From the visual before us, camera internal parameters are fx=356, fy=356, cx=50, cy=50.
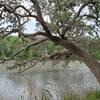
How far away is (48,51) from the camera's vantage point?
37.6 ft

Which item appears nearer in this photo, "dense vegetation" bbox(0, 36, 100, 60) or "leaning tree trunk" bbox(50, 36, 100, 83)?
"leaning tree trunk" bbox(50, 36, 100, 83)

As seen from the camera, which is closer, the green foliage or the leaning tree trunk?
the leaning tree trunk

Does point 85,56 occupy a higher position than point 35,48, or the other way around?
point 35,48

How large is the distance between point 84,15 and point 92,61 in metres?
1.20

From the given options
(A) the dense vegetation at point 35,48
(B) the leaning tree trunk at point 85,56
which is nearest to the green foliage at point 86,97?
(B) the leaning tree trunk at point 85,56

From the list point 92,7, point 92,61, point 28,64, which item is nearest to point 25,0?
point 92,7

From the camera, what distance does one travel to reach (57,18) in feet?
29.4

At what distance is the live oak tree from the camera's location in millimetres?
8578

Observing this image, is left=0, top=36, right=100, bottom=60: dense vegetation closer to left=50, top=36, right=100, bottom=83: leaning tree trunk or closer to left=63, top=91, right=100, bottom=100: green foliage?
left=50, top=36, right=100, bottom=83: leaning tree trunk

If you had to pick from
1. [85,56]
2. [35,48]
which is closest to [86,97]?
[85,56]

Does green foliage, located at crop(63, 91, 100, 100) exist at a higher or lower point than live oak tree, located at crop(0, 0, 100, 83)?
lower

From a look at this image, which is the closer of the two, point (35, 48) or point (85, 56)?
Result: point (85, 56)

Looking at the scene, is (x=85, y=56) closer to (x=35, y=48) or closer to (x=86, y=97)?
(x=86, y=97)

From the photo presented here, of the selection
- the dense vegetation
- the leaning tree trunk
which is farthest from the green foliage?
the dense vegetation
